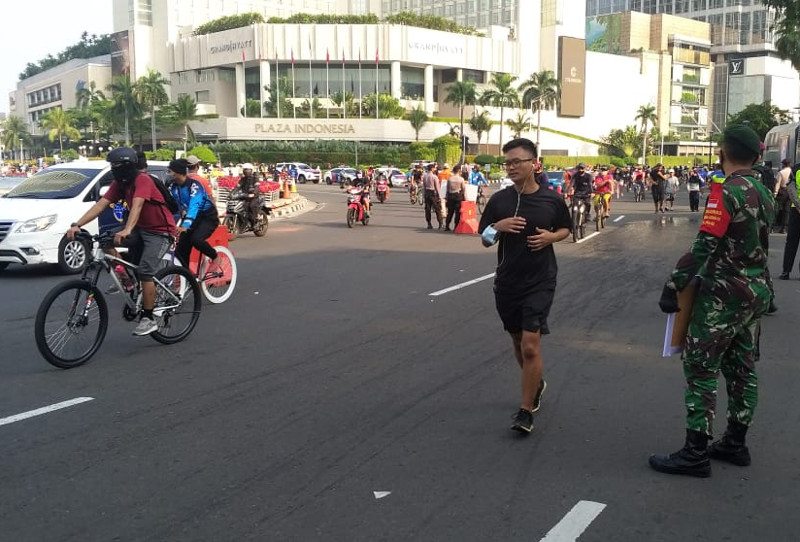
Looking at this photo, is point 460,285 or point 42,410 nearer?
point 42,410

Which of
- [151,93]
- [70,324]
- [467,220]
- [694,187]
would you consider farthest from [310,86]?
[70,324]

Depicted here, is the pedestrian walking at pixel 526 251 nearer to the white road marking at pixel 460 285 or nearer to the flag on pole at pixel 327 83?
the white road marking at pixel 460 285

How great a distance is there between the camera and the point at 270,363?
23.3 feet

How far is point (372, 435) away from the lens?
516 centimetres

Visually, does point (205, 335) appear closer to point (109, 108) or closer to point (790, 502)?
point (790, 502)

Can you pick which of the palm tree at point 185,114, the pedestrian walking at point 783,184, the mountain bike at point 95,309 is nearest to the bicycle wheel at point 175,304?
the mountain bike at point 95,309

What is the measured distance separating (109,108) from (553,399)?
101413 millimetres

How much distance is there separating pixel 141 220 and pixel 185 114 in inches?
3577

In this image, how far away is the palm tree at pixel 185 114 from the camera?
93.2 metres

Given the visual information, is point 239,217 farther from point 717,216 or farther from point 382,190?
point 382,190

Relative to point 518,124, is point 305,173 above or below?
below

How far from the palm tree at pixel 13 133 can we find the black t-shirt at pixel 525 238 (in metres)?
147

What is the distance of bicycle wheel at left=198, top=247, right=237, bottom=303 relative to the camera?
33.2ft

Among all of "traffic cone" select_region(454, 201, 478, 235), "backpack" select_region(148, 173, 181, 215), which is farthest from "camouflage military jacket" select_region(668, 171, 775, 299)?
"traffic cone" select_region(454, 201, 478, 235)
